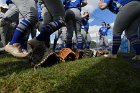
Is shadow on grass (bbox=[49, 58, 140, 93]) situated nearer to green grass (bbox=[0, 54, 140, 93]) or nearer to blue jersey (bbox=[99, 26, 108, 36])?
green grass (bbox=[0, 54, 140, 93])

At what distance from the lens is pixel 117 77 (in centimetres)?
531

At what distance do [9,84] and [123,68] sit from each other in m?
2.31

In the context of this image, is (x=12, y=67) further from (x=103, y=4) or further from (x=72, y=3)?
(x=72, y=3)

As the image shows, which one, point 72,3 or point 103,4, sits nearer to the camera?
point 103,4

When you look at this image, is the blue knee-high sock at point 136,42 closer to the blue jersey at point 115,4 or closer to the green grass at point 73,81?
the blue jersey at point 115,4

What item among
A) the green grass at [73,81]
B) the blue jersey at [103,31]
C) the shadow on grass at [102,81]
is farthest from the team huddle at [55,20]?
the blue jersey at [103,31]

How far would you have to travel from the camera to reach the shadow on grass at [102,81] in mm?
4578

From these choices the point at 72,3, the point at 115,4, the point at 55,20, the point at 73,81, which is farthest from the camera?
the point at 72,3

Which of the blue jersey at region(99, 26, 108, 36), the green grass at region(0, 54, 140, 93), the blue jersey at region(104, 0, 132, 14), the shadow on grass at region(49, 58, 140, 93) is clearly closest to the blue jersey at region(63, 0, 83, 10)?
the blue jersey at region(104, 0, 132, 14)

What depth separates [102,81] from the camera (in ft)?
16.3

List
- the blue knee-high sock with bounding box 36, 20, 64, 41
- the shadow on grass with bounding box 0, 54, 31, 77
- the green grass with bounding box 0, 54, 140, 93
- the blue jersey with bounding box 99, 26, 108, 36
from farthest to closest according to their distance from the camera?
the blue jersey with bounding box 99, 26, 108, 36, the blue knee-high sock with bounding box 36, 20, 64, 41, the shadow on grass with bounding box 0, 54, 31, 77, the green grass with bounding box 0, 54, 140, 93

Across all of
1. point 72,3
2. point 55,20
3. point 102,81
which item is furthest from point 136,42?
point 102,81

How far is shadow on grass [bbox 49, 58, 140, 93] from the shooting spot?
4.58 m

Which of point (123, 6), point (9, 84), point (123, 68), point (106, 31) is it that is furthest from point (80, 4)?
point (106, 31)
